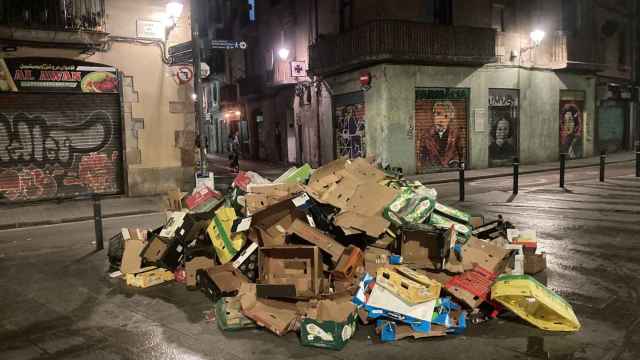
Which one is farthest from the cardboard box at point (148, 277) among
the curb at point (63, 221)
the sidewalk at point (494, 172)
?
the sidewalk at point (494, 172)

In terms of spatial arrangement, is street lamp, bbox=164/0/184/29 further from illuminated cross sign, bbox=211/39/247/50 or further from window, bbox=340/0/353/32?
window, bbox=340/0/353/32

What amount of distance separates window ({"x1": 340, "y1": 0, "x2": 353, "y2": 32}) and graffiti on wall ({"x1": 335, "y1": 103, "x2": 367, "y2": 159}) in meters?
3.37

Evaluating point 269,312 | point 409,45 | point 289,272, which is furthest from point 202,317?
point 409,45

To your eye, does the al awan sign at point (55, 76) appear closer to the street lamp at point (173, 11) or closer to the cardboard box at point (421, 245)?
the street lamp at point (173, 11)

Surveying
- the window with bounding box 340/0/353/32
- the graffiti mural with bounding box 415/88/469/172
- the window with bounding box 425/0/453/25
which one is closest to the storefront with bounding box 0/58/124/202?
the window with bounding box 340/0/353/32

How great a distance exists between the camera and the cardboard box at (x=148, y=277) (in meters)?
7.04

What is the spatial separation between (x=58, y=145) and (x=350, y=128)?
1172 cm

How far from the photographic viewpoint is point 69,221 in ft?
41.9

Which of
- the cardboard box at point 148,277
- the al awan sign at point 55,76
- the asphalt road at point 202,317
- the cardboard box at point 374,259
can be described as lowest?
the asphalt road at point 202,317

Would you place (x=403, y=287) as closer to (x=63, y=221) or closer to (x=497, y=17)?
(x=63, y=221)

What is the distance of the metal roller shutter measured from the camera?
48.5ft

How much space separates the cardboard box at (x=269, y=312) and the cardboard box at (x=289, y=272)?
9 centimetres

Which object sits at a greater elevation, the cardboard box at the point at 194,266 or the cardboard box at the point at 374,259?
the cardboard box at the point at 374,259

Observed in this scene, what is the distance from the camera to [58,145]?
15.3m
